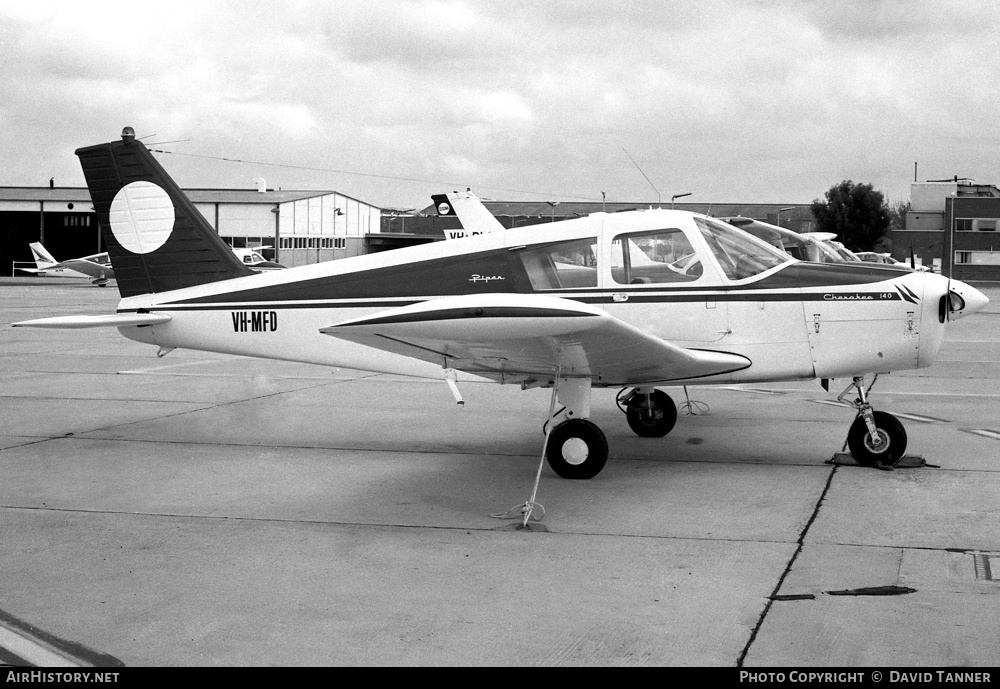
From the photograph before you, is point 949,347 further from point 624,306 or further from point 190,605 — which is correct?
point 190,605

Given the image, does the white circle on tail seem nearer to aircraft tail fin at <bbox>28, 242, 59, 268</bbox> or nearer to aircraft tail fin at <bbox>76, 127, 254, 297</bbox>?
aircraft tail fin at <bbox>76, 127, 254, 297</bbox>

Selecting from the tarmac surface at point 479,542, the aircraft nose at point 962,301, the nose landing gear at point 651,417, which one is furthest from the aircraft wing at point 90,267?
the aircraft nose at point 962,301

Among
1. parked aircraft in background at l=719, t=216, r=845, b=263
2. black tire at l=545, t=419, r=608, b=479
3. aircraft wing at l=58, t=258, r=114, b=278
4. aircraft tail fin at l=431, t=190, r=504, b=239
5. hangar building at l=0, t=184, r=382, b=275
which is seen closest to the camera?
black tire at l=545, t=419, r=608, b=479

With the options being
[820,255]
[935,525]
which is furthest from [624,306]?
[820,255]

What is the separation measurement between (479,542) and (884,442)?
3817 millimetres

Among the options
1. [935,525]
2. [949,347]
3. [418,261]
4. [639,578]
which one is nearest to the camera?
[639,578]

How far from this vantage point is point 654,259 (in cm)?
822

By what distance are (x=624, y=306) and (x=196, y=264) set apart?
4.08m

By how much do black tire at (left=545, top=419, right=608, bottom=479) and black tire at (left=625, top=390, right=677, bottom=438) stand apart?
193 centimetres

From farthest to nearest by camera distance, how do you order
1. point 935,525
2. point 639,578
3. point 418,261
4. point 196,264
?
1. point 196,264
2. point 418,261
3. point 935,525
4. point 639,578

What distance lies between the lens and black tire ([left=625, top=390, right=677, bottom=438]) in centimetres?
965

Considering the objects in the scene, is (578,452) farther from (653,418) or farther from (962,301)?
(962,301)

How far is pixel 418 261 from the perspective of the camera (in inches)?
340

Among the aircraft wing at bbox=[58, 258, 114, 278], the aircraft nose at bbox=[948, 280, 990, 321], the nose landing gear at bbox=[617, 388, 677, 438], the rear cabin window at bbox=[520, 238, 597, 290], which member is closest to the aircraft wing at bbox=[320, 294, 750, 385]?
the rear cabin window at bbox=[520, 238, 597, 290]
